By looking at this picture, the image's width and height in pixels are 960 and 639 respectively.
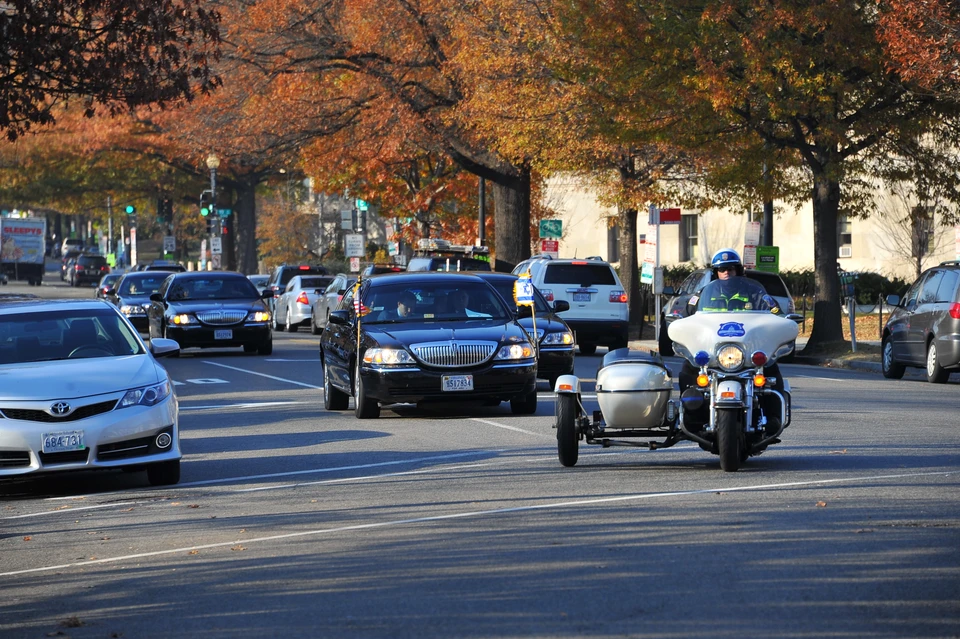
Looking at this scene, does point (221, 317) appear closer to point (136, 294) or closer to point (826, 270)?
point (136, 294)

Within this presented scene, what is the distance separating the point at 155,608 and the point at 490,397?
910 centimetres

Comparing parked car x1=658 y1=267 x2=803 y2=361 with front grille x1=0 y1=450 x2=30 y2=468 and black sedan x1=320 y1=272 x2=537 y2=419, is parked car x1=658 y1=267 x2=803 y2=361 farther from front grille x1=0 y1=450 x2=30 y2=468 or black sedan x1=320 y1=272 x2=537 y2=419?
front grille x1=0 y1=450 x2=30 y2=468

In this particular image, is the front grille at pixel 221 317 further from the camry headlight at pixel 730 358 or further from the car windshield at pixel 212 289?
the camry headlight at pixel 730 358

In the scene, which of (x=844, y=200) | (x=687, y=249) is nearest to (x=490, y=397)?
(x=844, y=200)

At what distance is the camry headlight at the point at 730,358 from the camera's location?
1148 centimetres

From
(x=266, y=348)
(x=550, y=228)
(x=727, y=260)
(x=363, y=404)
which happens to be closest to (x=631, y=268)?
(x=550, y=228)

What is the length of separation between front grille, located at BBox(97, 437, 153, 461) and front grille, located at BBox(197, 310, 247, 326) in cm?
1713

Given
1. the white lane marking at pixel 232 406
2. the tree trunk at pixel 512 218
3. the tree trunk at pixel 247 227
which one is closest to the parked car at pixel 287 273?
the tree trunk at pixel 512 218

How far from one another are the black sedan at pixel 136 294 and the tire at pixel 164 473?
74.3ft

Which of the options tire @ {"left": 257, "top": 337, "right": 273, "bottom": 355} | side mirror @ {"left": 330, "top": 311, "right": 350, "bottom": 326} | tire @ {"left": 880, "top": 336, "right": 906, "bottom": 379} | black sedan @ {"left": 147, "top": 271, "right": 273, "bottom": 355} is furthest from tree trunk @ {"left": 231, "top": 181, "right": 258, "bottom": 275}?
side mirror @ {"left": 330, "top": 311, "right": 350, "bottom": 326}

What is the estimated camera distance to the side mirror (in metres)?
17.3

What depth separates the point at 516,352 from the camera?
1633 centimetres

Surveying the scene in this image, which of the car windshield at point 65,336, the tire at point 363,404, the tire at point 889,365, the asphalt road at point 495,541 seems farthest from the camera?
the tire at point 889,365

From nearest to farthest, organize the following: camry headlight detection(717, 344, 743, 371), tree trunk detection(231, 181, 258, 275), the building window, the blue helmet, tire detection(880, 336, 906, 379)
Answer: camry headlight detection(717, 344, 743, 371) < the blue helmet < tire detection(880, 336, 906, 379) < the building window < tree trunk detection(231, 181, 258, 275)
